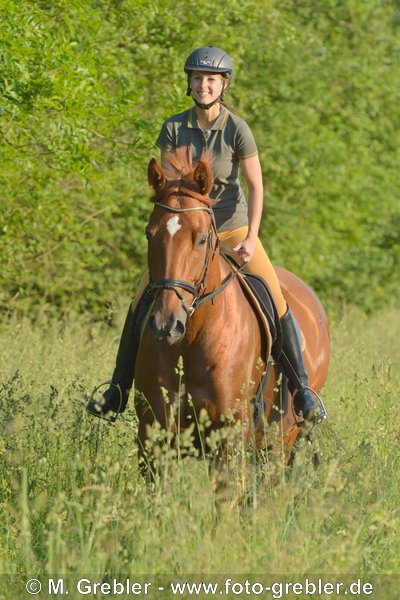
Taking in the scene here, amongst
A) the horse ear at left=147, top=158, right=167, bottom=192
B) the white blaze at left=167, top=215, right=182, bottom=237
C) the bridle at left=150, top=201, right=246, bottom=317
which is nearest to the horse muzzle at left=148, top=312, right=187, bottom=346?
the bridle at left=150, top=201, right=246, bottom=317

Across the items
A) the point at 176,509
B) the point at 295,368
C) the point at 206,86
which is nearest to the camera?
the point at 176,509

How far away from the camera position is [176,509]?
4957 millimetres

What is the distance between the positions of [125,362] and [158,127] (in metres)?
5.18

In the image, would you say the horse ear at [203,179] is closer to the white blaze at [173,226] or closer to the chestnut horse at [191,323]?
the chestnut horse at [191,323]

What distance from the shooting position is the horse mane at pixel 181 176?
6.05 meters

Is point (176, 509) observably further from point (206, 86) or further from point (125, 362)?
point (206, 86)

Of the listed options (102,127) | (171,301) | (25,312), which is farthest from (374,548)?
(25,312)

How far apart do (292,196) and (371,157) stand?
6.59 ft

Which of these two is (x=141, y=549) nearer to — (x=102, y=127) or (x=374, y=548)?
(x=374, y=548)

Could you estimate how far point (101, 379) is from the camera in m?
10.1

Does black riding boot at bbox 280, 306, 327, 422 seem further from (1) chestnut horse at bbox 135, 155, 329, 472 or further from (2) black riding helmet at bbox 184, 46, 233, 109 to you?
(2) black riding helmet at bbox 184, 46, 233, 109

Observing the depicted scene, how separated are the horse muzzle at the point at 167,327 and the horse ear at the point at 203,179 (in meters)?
0.83

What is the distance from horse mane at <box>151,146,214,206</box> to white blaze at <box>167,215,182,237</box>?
0.14 m

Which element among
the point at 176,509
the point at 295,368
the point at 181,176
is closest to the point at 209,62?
the point at 181,176
